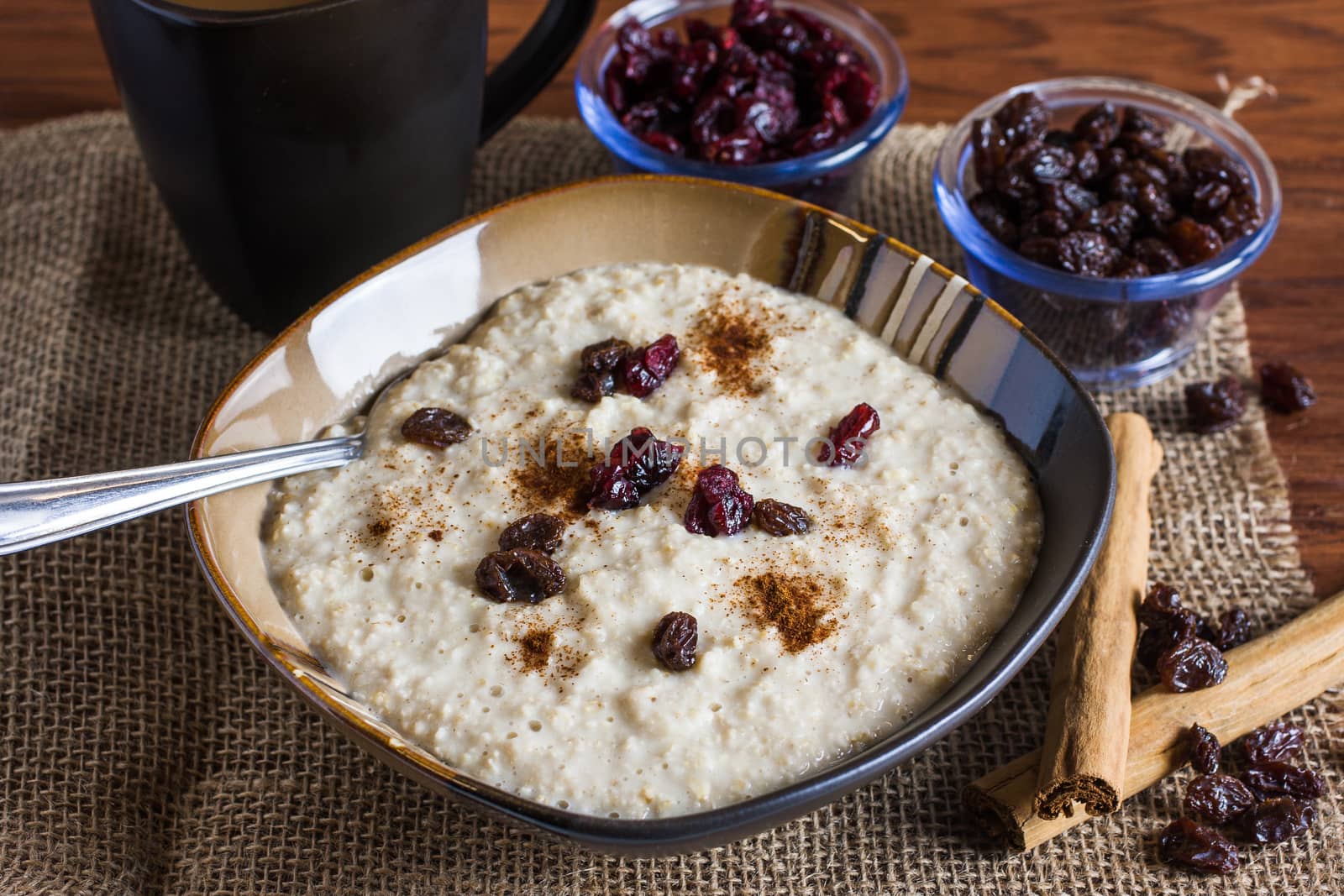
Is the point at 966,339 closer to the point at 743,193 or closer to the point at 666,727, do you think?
the point at 743,193

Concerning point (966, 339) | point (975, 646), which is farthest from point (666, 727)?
point (966, 339)

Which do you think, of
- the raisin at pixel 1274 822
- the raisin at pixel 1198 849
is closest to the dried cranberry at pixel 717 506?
the raisin at pixel 1198 849

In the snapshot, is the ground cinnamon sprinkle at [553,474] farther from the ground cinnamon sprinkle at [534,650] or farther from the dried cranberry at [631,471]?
the ground cinnamon sprinkle at [534,650]

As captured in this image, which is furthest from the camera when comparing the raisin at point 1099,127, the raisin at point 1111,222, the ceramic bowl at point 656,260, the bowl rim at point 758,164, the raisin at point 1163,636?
the raisin at point 1099,127

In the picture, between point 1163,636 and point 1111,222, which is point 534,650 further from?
point 1111,222

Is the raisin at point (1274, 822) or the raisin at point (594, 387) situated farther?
the raisin at point (594, 387)
